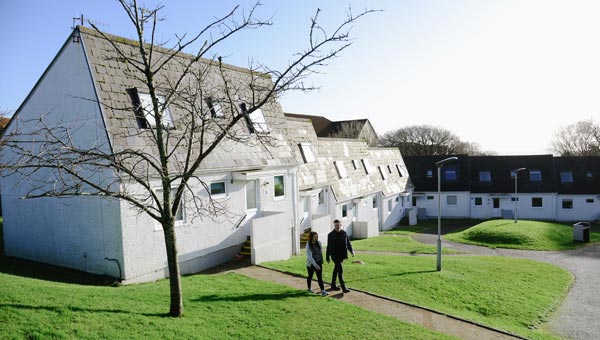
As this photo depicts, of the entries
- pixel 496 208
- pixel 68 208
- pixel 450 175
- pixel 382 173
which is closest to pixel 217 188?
pixel 68 208

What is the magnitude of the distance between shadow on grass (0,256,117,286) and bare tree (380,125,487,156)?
2301 inches

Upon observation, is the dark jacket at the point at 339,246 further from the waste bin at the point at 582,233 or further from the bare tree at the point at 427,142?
the bare tree at the point at 427,142

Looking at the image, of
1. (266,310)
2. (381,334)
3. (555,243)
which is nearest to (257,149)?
(266,310)

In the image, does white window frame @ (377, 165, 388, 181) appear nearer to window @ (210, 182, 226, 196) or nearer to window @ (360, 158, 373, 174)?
window @ (360, 158, 373, 174)

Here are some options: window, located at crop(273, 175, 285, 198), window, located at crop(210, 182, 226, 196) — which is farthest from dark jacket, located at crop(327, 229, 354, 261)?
window, located at crop(273, 175, 285, 198)

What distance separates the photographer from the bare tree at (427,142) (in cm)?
6506

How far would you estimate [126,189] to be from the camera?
10969 mm

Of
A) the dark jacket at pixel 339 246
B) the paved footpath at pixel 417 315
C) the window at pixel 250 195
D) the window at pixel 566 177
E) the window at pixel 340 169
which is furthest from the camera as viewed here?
the window at pixel 566 177

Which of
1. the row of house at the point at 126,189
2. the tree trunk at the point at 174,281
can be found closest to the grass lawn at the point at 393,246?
the row of house at the point at 126,189

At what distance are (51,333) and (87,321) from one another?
76cm

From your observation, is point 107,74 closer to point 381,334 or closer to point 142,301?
point 142,301

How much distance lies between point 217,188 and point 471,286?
32.8ft

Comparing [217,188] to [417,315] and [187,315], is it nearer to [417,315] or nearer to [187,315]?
[187,315]

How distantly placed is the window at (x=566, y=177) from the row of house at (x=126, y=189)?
31201 millimetres
